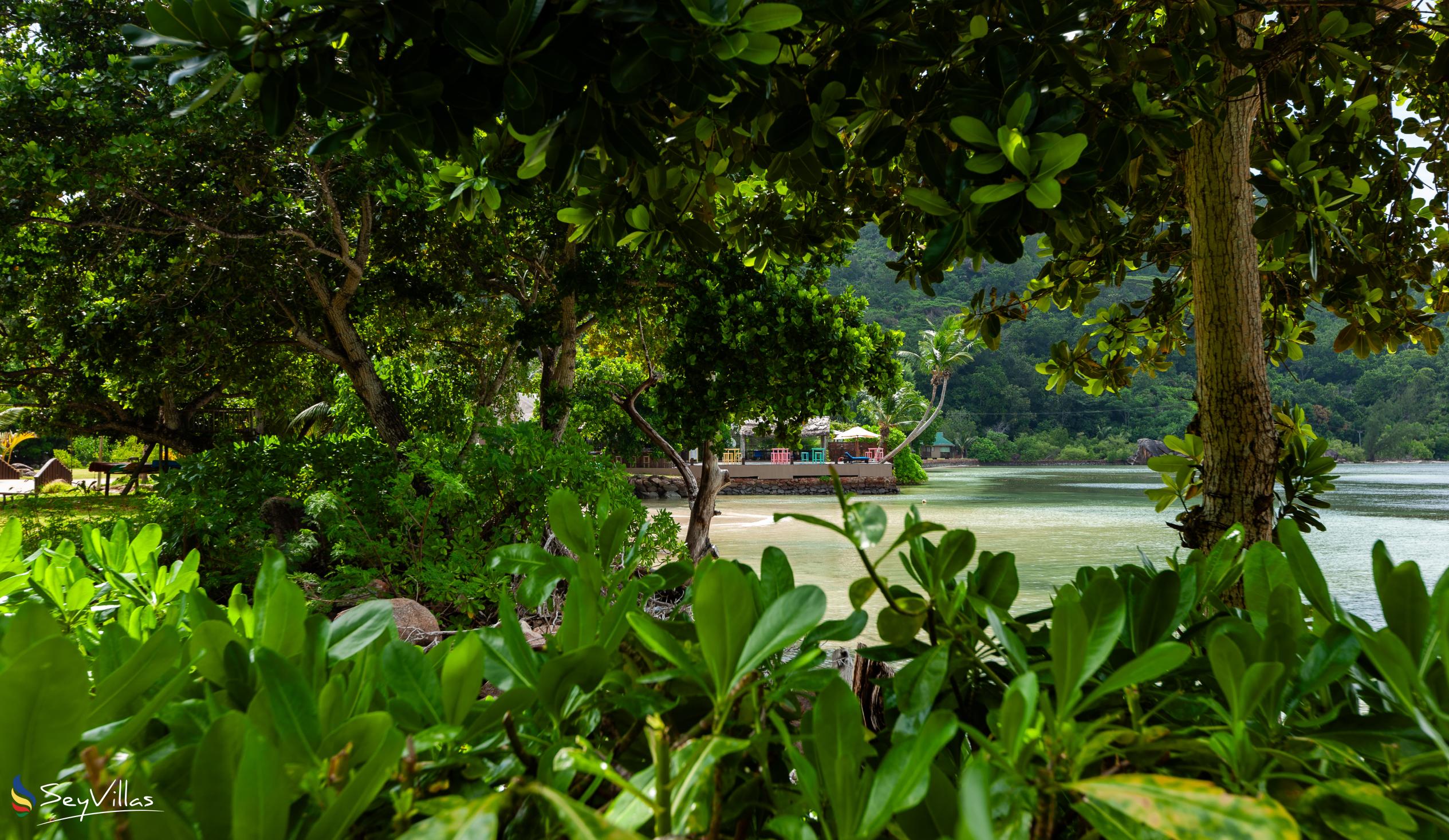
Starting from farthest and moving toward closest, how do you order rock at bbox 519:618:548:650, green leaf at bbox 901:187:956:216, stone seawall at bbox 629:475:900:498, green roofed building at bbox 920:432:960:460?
green roofed building at bbox 920:432:960:460 → stone seawall at bbox 629:475:900:498 → green leaf at bbox 901:187:956:216 → rock at bbox 519:618:548:650

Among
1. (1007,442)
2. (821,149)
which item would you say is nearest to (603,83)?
(821,149)

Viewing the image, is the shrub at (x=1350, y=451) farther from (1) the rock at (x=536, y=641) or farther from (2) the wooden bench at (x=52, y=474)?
(2) the wooden bench at (x=52, y=474)

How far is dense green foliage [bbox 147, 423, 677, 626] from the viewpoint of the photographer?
5160mm

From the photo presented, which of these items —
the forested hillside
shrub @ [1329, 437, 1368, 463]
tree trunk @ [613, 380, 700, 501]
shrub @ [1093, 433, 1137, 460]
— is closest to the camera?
tree trunk @ [613, 380, 700, 501]

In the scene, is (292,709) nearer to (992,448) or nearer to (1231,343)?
(1231,343)

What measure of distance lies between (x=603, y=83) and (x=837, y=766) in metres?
0.74

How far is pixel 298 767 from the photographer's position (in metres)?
0.38

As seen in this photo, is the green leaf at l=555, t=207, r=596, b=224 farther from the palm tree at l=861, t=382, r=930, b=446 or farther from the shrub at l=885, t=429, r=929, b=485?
the palm tree at l=861, t=382, r=930, b=446

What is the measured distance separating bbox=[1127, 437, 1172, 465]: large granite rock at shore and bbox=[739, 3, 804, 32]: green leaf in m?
45.3

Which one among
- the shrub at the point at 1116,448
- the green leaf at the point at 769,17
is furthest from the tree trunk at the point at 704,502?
the shrub at the point at 1116,448

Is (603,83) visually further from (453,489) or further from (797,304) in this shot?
(797,304)

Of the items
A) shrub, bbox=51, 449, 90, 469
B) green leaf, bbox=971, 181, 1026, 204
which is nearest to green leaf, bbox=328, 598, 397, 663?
green leaf, bbox=971, 181, 1026, 204

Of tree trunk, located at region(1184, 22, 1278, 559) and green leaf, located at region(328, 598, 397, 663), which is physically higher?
tree trunk, located at region(1184, 22, 1278, 559)

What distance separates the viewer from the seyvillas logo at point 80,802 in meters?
0.33
